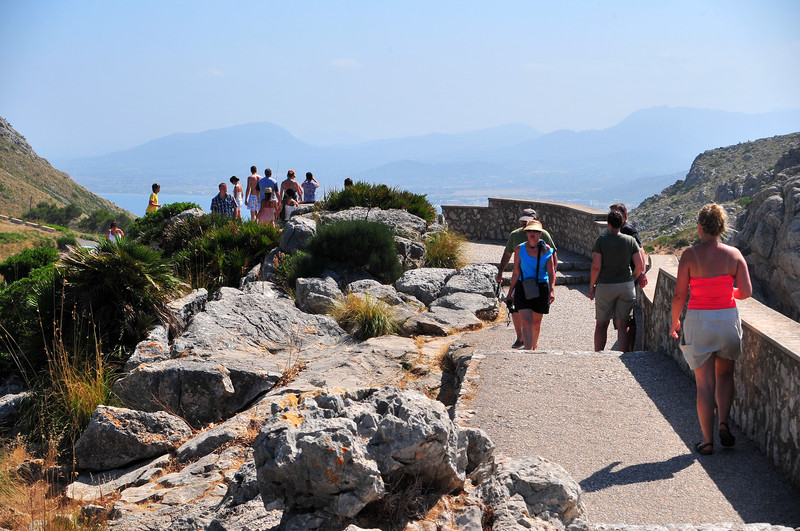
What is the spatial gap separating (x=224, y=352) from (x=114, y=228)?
10.2 m

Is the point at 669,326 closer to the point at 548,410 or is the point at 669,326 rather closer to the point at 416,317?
the point at 548,410

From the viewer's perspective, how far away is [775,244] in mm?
39625

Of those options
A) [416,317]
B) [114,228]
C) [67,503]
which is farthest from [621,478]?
[114,228]

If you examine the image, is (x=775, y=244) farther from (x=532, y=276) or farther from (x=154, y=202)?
(x=532, y=276)

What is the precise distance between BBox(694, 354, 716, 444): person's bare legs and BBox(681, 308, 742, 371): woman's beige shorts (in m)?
0.06

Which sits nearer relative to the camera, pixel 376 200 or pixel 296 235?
pixel 296 235

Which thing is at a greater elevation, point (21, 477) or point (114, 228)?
point (114, 228)

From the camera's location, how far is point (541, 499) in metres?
3.46

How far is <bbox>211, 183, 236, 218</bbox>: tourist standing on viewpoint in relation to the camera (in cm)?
1742

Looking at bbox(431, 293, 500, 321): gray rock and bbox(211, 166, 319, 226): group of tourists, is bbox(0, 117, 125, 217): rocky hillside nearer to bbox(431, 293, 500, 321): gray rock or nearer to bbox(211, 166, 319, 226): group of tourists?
bbox(211, 166, 319, 226): group of tourists

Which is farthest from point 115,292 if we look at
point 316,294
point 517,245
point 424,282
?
point 517,245

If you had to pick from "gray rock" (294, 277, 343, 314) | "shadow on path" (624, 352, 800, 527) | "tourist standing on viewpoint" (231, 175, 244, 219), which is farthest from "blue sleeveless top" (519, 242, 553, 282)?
"tourist standing on viewpoint" (231, 175, 244, 219)

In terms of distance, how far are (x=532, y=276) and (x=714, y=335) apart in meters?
2.97

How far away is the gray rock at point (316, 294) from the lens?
10.8 m
